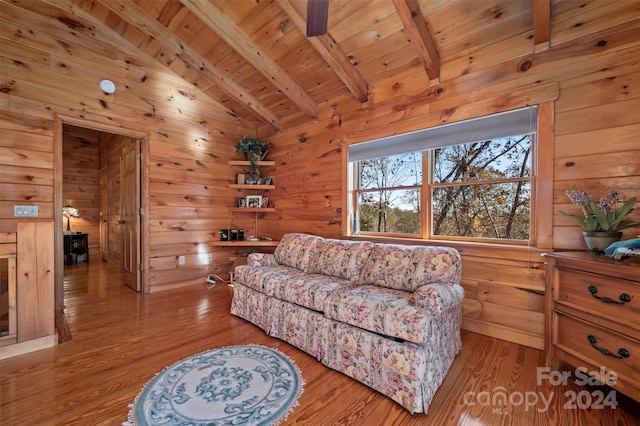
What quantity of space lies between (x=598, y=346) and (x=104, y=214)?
810 cm

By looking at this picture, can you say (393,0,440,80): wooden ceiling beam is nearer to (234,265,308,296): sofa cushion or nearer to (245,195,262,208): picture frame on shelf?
(234,265,308,296): sofa cushion

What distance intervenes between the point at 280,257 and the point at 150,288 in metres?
2.03

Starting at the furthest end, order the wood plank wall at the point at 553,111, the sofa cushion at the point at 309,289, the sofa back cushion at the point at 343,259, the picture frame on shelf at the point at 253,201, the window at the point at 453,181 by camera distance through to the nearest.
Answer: the picture frame on shelf at the point at 253,201
the sofa back cushion at the point at 343,259
the window at the point at 453,181
the sofa cushion at the point at 309,289
the wood plank wall at the point at 553,111

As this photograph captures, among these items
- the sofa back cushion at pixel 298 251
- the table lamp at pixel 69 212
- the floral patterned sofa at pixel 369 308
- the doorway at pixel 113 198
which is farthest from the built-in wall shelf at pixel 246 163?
the table lamp at pixel 69 212

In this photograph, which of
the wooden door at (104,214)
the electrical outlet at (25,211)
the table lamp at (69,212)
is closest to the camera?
the electrical outlet at (25,211)

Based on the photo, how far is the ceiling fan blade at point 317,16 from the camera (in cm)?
149

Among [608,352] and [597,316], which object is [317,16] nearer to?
[597,316]

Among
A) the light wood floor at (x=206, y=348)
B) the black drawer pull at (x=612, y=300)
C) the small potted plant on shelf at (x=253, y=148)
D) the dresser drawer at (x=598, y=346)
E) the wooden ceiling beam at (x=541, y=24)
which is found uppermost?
the wooden ceiling beam at (x=541, y=24)

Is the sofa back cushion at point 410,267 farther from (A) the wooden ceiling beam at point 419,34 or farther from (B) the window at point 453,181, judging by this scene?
(A) the wooden ceiling beam at point 419,34

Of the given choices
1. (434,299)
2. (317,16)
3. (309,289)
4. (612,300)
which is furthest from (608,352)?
(317,16)

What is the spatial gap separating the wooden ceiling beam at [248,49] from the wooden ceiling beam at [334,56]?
690 mm

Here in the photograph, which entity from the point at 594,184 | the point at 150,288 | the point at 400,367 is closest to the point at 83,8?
the point at 150,288

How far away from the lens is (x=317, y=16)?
5.05 ft

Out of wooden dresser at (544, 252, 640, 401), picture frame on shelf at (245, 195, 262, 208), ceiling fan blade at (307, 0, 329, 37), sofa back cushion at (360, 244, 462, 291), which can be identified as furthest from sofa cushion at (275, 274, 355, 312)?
picture frame on shelf at (245, 195, 262, 208)
